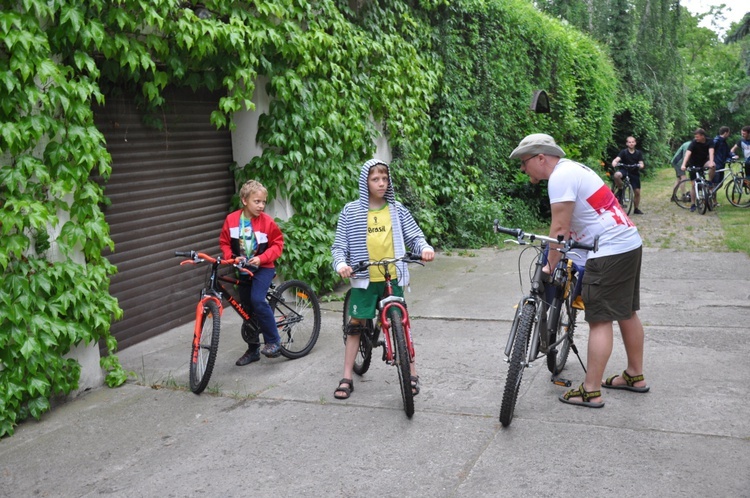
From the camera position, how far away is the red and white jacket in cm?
643

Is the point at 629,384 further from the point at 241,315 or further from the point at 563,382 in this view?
the point at 241,315

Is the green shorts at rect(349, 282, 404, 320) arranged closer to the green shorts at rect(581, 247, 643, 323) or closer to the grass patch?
the green shorts at rect(581, 247, 643, 323)

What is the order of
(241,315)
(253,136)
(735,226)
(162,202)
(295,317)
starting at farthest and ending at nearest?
1. (735,226)
2. (253,136)
3. (162,202)
4. (295,317)
5. (241,315)

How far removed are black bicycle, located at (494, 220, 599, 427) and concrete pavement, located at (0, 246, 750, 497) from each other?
0.74 ft

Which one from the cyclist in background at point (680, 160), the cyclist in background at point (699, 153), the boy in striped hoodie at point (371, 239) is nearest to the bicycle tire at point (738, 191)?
the cyclist in background at point (699, 153)

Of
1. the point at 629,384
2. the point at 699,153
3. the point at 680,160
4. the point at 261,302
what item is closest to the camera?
the point at 629,384

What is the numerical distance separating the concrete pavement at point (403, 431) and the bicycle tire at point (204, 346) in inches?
5.2

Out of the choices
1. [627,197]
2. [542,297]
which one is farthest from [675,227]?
[542,297]

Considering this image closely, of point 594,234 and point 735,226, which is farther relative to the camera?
point 735,226

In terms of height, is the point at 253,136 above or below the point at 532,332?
above

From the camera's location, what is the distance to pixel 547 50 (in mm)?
15234

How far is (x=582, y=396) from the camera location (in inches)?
205

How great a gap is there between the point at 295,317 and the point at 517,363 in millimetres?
2728

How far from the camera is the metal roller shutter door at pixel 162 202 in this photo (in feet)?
23.5
